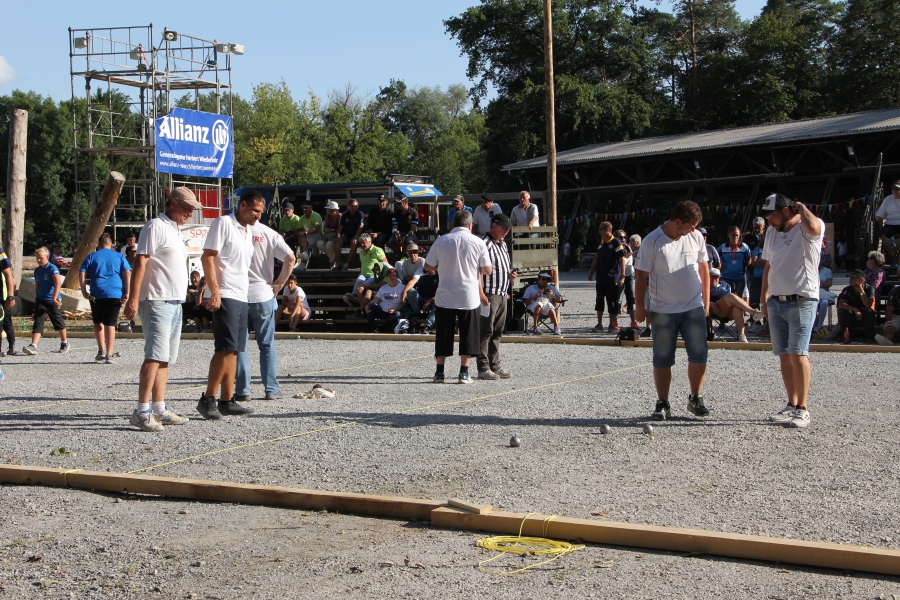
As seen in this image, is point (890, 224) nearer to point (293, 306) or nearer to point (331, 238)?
point (331, 238)

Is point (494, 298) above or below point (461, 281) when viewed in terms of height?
below

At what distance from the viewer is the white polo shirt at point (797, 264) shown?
766 centimetres

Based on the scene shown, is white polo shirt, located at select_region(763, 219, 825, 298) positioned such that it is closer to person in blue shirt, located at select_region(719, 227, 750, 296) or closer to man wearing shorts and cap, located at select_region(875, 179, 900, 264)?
person in blue shirt, located at select_region(719, 227, 750, 296)

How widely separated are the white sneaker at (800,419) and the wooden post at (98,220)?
1892cm

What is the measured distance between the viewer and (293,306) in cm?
1842

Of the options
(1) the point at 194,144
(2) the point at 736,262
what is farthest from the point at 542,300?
(1) the point at 194,144

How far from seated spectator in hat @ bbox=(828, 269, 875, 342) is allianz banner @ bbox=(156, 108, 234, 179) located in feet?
68.7

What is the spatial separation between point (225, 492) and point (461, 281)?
195 inches

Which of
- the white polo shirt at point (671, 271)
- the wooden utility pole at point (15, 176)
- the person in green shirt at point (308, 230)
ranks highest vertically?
the wooden utility pole at point (15, 176)

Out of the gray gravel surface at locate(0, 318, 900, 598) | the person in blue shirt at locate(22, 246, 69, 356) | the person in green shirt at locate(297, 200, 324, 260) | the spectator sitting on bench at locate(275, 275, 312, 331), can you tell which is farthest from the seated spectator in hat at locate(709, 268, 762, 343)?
the person in blue shirt at locate(22, 246, 69, 356)

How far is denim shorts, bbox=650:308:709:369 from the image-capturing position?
7930 millimetres

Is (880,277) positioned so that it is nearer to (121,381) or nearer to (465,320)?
(465,320)

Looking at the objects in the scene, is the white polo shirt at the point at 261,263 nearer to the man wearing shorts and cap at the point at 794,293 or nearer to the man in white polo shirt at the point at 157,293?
the man in white polo shirt at the point at 157,293

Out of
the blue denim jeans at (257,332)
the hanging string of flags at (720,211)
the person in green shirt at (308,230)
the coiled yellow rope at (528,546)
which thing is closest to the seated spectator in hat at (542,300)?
the person in green shirt at (308,230)
